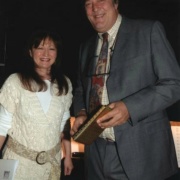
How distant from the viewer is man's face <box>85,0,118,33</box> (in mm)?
1675

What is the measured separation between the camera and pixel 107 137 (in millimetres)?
1559

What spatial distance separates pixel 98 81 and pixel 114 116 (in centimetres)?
41

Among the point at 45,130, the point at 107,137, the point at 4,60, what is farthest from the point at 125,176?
the point at 4,60

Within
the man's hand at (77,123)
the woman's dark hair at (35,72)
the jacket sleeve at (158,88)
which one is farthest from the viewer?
the woman's dark hair at (35,72)

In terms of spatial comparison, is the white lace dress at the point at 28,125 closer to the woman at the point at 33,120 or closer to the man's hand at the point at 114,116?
the woman at the point at 33,120

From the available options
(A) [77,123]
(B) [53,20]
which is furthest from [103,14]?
(B) [53,20]

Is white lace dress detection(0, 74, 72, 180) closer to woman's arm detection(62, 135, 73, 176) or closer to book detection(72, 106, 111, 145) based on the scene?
woman's arm detection(62, 135, 73, 176)

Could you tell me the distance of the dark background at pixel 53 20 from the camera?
2635mm

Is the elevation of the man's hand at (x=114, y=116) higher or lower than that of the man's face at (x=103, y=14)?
lower

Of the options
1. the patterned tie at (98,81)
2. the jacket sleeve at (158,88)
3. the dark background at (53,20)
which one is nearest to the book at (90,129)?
the jacket sleeve at (158,88)

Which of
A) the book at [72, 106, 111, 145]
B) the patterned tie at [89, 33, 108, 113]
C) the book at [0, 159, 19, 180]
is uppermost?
the patterned tie at [89, 33, 108, 113]

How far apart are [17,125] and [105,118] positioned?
0.77m

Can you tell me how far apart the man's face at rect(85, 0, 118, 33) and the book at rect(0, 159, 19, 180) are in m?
0.98

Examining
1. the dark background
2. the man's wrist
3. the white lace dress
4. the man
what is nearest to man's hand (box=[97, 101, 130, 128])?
the man
